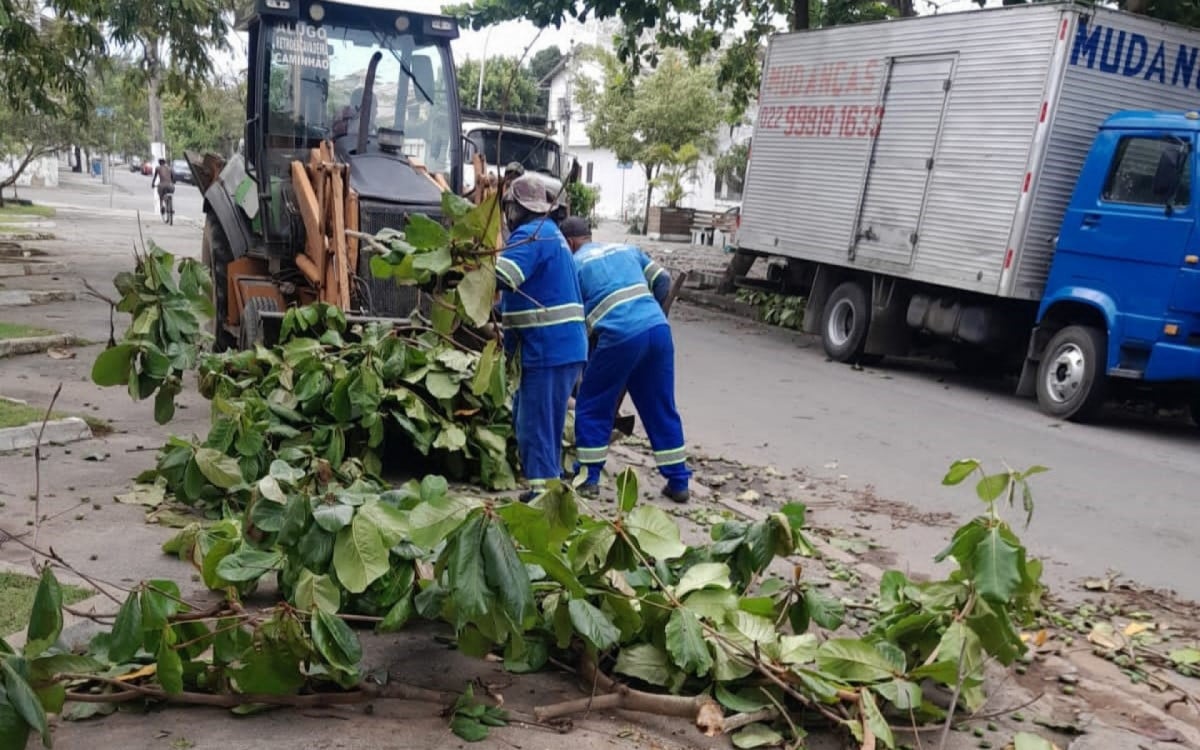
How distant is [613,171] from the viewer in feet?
159

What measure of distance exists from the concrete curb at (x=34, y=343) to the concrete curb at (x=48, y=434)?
303cm

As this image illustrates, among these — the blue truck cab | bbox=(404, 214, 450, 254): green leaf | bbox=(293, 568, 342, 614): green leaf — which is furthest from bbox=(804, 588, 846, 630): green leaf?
the blue truck cab

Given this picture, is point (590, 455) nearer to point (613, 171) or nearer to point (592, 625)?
point (592, 625)

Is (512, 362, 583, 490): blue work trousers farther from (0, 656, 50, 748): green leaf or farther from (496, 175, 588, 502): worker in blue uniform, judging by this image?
(0, 656, 50, 748): green leaf

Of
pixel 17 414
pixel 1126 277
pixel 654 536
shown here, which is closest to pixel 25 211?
pixel 17 414

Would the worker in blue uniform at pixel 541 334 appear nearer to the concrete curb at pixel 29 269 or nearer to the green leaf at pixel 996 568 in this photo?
the green leaf at pixel 996 568

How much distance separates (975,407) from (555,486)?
7938 mm

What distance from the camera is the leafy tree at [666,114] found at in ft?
115

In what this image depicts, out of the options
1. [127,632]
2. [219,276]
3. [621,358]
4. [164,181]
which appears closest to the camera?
[127,632]

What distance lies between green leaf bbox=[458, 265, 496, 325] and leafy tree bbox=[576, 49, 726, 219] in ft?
103

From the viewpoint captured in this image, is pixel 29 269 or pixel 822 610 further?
pixel 29 269

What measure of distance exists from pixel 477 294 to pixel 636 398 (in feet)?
9.07

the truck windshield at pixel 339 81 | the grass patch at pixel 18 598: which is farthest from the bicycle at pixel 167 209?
the grass patch at pixel 18 598

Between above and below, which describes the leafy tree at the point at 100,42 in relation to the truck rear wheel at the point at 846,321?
above
